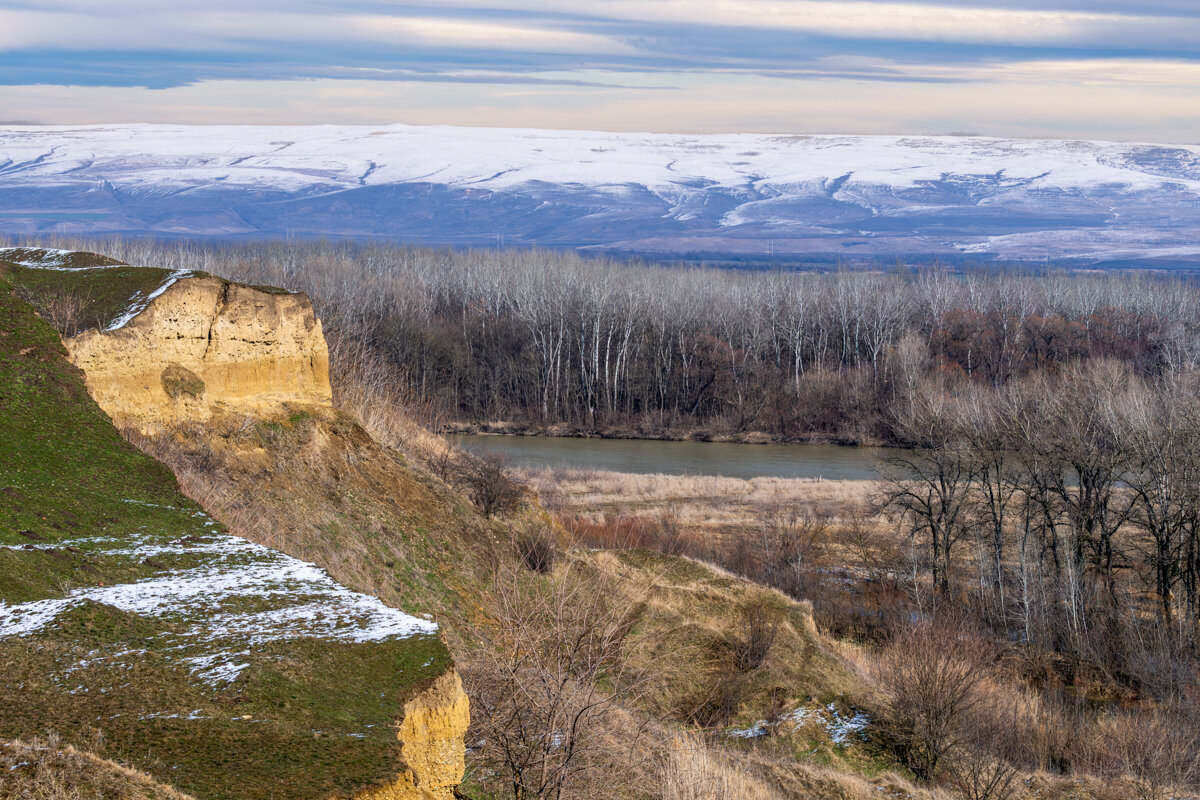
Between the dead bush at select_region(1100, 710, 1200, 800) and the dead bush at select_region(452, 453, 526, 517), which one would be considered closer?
the dead bush at select_region(1100, 710, 1200, 800)

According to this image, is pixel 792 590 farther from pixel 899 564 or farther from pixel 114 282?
pixel 114 282

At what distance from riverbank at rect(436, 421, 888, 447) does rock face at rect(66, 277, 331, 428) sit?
4679 centimetres

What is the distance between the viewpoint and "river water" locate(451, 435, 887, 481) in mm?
54500

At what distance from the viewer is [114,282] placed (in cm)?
1728

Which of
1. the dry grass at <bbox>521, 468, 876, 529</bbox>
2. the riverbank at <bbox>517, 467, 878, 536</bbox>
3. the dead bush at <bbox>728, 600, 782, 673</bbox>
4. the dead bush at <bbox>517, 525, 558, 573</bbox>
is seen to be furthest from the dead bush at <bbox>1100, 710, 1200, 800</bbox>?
the dry grass at <bbox>521, 468, 876, 529</bbox>

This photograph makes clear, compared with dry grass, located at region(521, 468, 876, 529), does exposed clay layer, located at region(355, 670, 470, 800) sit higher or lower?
higher

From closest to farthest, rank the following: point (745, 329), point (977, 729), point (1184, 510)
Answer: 1. point (977, 729)
2. point (1184, 510)
3. point (745, 329)

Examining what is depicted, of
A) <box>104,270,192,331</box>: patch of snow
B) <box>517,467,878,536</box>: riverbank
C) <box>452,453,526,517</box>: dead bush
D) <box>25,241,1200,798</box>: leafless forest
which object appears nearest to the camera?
<box>104,270,192,331</box>: patch of snow

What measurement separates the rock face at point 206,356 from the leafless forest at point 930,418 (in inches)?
484

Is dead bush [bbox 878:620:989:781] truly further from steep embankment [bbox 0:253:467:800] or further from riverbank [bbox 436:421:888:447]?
riverbank [bbox 436:421:888:447]

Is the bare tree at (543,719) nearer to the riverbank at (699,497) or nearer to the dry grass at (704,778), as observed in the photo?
the dry grass at (704,778)

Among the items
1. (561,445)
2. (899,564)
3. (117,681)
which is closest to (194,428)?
(117,681)

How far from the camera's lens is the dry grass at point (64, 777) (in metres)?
5.20

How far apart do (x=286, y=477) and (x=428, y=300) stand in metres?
69.8
